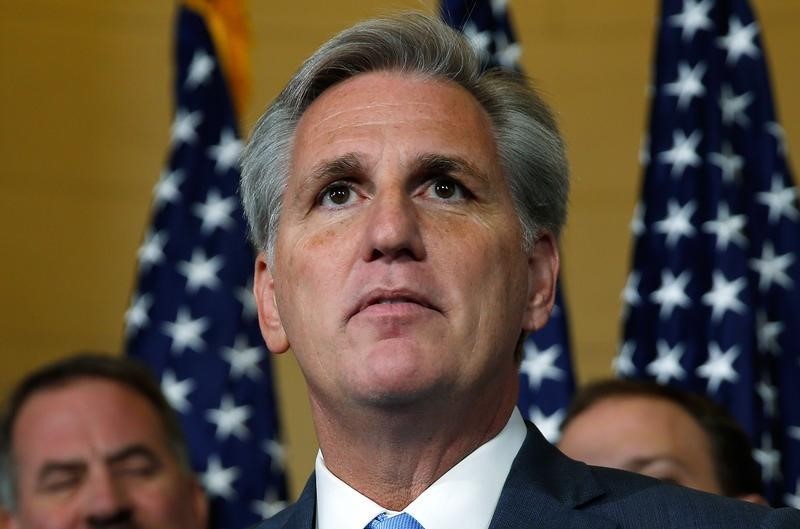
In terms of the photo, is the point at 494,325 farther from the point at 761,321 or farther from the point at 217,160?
the point at 217,160

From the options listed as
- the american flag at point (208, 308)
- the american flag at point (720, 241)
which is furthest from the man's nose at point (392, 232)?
the american flag at point (208, 308)

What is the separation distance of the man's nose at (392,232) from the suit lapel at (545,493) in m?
0.40

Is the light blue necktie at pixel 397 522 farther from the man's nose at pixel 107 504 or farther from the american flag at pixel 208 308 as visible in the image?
the american flag at pixel 208 308

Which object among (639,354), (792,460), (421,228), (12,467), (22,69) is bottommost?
(792,460)

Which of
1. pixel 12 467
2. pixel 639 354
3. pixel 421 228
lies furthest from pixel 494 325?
pixel 639 354

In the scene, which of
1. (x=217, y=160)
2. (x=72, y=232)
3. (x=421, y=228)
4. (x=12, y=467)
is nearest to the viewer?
(x=421, y=228)

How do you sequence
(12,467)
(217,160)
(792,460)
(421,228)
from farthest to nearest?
(217,160) < (792,460) < (12,467) < (421,228)

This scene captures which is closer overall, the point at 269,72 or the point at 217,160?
the point at 217,160

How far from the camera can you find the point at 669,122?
534 centimetres

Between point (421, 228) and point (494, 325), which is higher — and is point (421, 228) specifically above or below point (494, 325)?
above

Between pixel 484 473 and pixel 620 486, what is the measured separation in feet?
0.74

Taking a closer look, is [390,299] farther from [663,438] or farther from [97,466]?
[97,466]

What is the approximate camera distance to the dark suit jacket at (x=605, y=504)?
7.60ft

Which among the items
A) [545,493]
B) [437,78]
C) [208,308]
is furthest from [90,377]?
[545,493]
